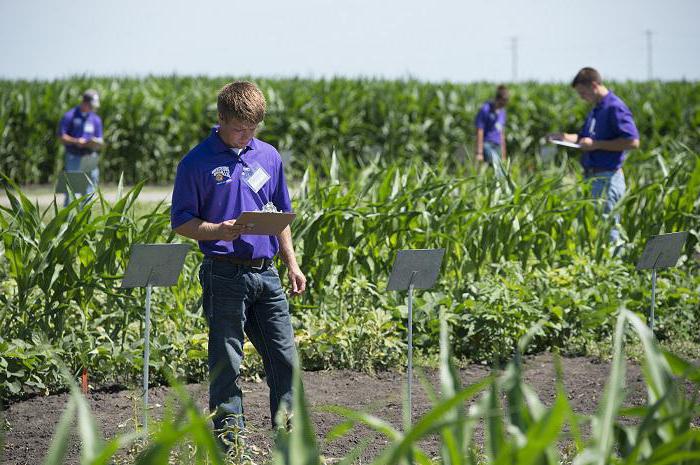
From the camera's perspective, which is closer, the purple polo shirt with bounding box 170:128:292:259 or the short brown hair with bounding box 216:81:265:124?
the short brown hair with bounding box 216:81:265:124

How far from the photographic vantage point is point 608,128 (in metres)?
7.02

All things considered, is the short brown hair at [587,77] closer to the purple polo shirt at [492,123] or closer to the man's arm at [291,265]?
the man's arm at [291,265]

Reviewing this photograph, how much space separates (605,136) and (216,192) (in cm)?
426

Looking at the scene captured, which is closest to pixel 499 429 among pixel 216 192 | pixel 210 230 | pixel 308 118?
pixel 210 230

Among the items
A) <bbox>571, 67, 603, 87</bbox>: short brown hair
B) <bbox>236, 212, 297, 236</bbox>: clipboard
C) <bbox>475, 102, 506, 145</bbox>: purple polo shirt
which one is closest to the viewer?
<bbox>236, 212, 297, 236</bbox>: clipboard

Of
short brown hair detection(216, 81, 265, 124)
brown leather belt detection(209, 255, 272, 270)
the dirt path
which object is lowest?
the dirt path

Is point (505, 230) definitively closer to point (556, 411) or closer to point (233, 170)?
point (233, 170)

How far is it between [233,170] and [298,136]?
1472 cm

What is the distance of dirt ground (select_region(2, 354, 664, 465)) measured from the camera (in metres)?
3.94

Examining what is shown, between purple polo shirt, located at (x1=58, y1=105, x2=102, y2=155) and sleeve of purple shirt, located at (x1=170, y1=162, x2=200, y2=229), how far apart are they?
783cm

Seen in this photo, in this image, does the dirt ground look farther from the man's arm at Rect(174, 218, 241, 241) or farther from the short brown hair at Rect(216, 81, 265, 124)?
the short brown hair at Rect(216, 81, 265, 124)

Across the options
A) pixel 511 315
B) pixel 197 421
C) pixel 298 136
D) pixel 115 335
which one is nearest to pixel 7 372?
pixel 115 335

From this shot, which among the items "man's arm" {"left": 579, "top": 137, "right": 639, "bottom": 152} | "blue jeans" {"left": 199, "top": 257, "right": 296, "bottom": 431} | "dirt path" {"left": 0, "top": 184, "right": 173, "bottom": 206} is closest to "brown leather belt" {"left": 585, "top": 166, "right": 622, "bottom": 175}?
"man's arm" {"left": 579, "top": 137, "right": 639, "bottom": 152}

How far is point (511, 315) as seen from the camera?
531 centimetres
